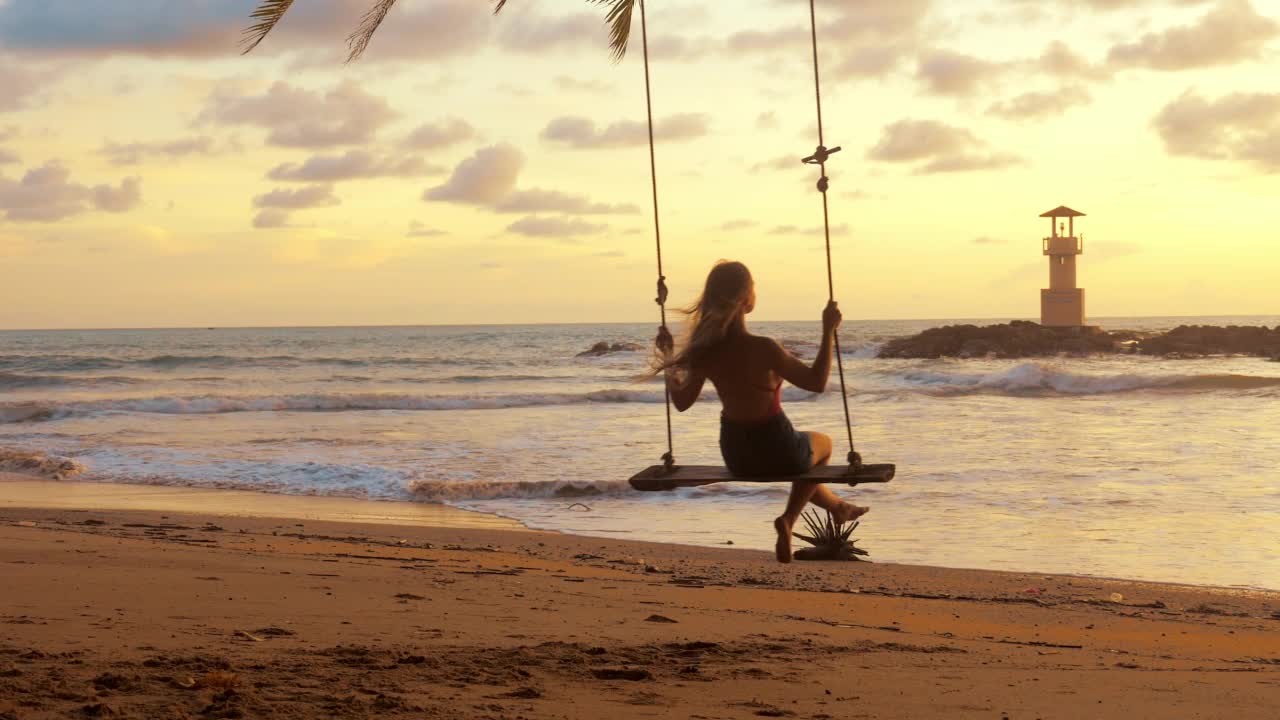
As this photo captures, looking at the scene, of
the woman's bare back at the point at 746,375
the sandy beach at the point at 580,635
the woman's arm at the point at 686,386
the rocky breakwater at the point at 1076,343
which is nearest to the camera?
the sandy beach at the point at 580,635

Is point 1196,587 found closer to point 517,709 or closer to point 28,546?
point 517,709

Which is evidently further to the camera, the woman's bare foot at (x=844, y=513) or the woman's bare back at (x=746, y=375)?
the woman's bare foot at (x=844, y=513)

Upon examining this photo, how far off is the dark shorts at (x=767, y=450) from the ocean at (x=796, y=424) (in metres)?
4.13

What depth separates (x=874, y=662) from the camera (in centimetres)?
579

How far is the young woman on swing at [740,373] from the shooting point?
6020 mm

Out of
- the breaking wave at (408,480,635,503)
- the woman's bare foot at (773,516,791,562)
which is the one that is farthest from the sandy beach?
the breaking wave at (408,480,635,503)

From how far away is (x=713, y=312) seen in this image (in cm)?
606

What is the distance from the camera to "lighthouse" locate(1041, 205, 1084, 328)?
5053 cm

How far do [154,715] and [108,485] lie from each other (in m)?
12.3

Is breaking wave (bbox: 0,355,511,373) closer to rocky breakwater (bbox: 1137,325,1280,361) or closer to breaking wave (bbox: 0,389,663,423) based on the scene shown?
breaking wave (bbox: 0,389,663,423)

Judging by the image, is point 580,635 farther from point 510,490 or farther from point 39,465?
point 39,465

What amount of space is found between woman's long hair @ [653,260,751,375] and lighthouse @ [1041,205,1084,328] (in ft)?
156

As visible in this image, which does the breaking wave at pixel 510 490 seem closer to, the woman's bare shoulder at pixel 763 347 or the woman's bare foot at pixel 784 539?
the woman's bare foot at pixel 784 539

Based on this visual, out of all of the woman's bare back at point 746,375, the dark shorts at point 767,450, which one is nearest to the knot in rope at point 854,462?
the dark shorts at point 767,450
